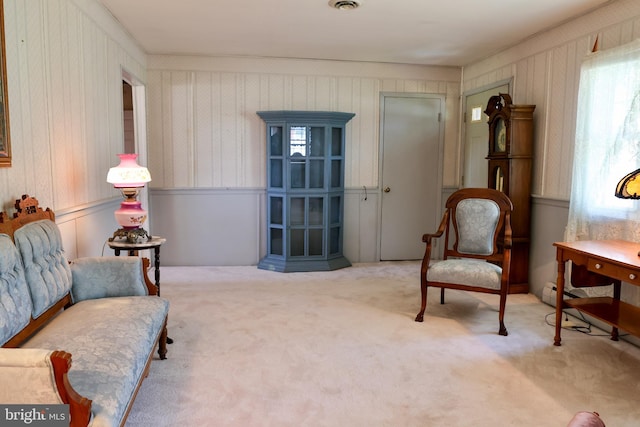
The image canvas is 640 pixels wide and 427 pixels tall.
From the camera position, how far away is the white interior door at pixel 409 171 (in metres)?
5.37

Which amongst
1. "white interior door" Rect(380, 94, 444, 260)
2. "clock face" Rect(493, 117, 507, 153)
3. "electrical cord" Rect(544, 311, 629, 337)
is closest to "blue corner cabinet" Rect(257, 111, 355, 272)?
"white interior door" Rect(380, 94, 444, 260)

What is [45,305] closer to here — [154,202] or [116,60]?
[116,60]

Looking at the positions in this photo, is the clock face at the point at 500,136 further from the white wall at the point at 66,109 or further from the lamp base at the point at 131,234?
the white wall at the point at 66,109

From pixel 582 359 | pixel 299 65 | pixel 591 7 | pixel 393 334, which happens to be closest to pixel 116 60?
pixel 299 65

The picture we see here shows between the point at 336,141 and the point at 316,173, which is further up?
the point at 336,141

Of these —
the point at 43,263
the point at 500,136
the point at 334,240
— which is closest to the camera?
the point at 43,263

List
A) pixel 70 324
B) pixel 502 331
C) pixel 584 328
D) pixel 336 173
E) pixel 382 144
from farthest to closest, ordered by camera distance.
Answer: pixel 382 144 < pixel 336 173 < pixel 584 328 < pixel 502 331 < pixel 70 324

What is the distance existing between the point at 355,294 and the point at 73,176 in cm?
241

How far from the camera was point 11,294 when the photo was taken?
1.80 meters

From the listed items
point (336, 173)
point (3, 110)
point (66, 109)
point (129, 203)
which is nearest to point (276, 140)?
point (336, 173)

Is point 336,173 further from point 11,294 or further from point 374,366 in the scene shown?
point 11,294

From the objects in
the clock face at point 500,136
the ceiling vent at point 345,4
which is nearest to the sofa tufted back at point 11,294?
the ceiling vent at point 345,4

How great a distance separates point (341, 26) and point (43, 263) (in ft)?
9.64

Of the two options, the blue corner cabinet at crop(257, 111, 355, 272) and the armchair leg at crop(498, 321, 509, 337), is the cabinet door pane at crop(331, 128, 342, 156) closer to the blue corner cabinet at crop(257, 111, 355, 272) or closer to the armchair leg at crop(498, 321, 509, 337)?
the blue corner cabinet at crop(257, 111, 355, 272)
